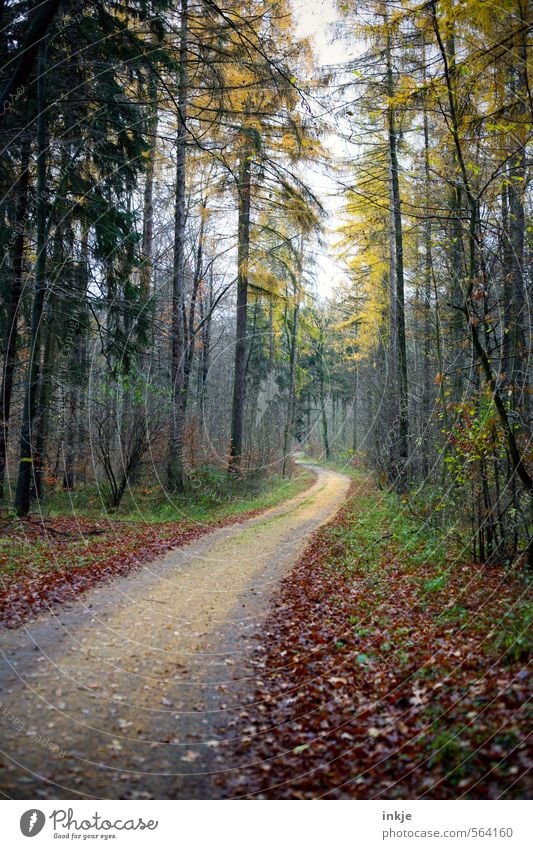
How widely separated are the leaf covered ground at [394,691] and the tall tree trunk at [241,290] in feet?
35.0

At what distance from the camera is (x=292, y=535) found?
39.5 feet

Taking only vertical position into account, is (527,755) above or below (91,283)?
below

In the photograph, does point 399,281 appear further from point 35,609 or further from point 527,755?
point 527,755

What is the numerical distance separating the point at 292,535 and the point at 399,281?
24.7 ft

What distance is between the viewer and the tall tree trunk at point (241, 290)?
14.7 meters

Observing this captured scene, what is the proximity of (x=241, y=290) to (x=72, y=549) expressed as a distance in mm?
10588

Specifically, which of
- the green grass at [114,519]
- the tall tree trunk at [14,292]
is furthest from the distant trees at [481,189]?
the tall tree trunk at [14,292]

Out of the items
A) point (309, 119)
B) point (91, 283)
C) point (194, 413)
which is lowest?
point (194, 413)

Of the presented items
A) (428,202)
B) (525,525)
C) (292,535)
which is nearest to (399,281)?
(428,202)

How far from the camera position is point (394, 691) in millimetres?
4273

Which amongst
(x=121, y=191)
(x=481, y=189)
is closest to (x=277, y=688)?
(x=481, y=189)

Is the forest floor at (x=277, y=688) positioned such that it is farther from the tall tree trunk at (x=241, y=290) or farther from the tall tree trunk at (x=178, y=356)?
the tall tree trunk at (x=241, y=290)

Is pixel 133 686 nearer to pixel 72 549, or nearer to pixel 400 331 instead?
pixel 72 549

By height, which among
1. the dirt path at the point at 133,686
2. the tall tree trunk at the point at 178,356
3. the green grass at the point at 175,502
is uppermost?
the tall tree trunk at the point at 178,356
